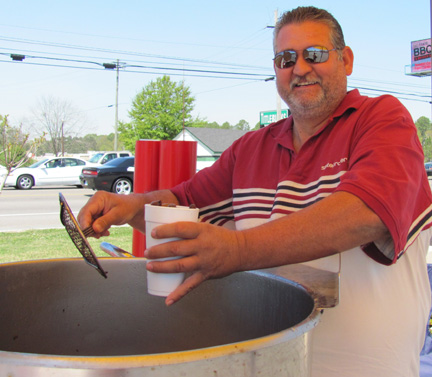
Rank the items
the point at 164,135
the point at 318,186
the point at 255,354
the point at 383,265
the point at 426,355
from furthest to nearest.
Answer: the point at 164,135 → the point at 426,355 → the point at 318,186 → the point at 383,265 → the point at 255,354

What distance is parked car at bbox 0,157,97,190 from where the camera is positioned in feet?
55.6

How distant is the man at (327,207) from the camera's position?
3.15ft

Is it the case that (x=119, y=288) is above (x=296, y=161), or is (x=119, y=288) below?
below

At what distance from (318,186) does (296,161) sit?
0.14m

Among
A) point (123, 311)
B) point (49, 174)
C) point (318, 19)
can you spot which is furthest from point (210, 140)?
point (123, 311)

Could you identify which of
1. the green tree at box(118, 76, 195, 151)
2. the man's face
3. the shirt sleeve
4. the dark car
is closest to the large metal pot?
the shirt sleeve

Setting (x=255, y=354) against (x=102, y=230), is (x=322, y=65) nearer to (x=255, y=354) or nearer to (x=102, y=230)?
(x=102, y=230)

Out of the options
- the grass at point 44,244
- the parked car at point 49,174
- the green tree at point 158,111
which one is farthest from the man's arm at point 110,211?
the green tree at point 158,111

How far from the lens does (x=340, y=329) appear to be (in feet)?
4.23

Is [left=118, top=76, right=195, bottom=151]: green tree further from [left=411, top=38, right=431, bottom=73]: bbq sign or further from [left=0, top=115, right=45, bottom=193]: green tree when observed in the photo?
[left=0, top=115, right=45, bottom=193]: green tree

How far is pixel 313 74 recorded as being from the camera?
1.54 metres

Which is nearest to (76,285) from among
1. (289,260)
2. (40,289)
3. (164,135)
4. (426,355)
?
(40,289)

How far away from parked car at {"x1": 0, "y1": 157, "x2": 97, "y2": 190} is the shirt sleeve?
16969 mm

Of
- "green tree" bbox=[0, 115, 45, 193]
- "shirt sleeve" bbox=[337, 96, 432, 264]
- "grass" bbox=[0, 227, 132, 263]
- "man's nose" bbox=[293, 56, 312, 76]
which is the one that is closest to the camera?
"shirt sleeve" bbox=[337, 96, 432, 264]
